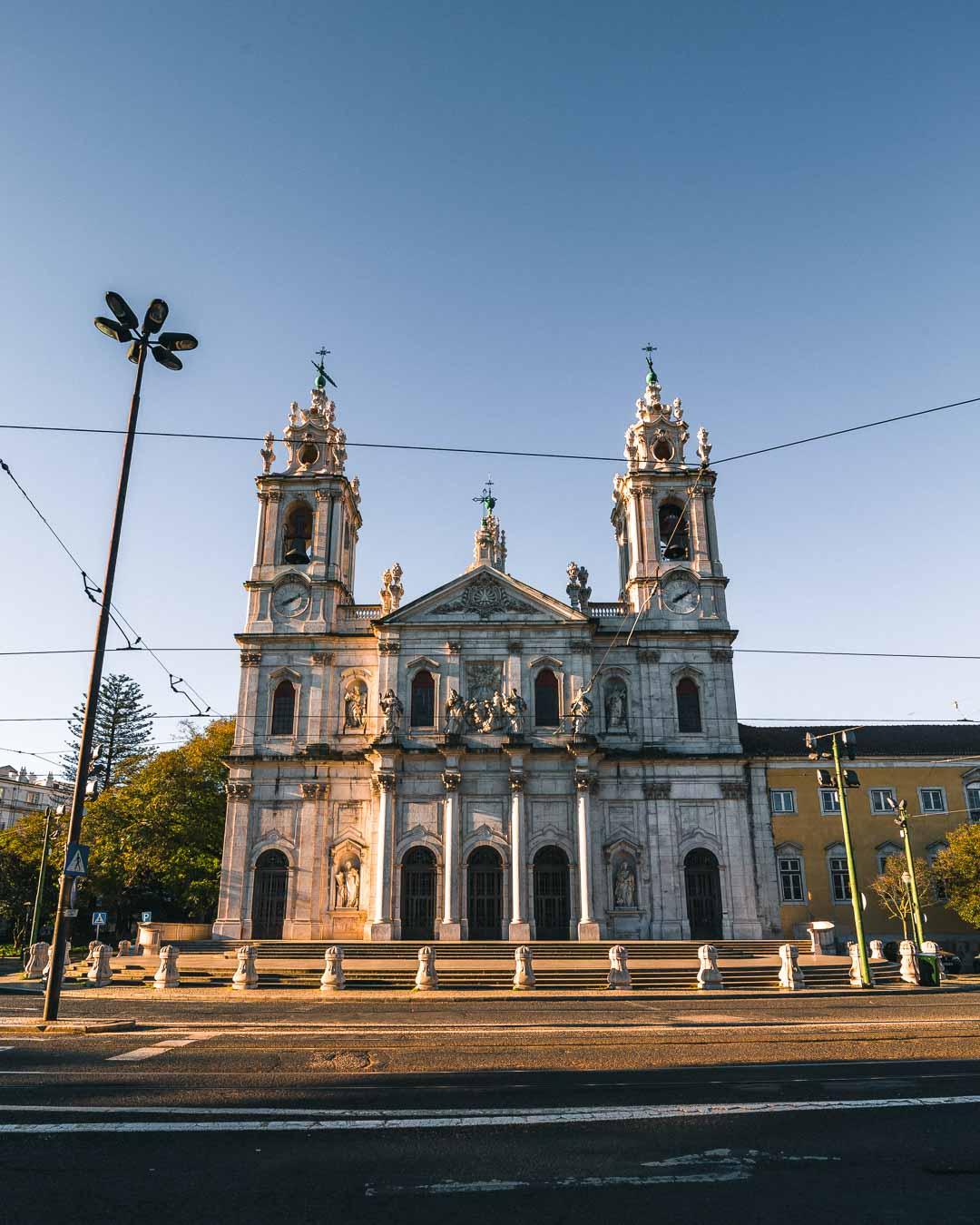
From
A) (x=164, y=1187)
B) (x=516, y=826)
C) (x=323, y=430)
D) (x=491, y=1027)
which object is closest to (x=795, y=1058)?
(x=491, y=1027)

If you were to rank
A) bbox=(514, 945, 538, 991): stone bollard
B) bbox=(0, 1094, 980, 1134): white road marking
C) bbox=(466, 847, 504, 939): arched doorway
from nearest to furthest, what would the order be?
bbox=(0, 1094, 980, 1134): white road marking → bbox=(514, 945, 538, 991): stone bollard → bbox=(466, 847, 504, 939): arched doorway

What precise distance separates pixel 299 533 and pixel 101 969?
2263 centimetres

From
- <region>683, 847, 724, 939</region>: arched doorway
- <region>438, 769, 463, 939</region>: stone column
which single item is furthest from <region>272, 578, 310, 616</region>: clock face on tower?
<region>683, 847, 724, 939</region>: arched doorway

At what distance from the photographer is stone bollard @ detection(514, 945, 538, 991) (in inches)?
1025

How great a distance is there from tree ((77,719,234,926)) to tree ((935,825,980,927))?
33532 millimetres

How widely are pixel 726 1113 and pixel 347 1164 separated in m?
3.45

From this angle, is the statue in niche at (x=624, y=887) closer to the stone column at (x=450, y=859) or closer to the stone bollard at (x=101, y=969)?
the stone column at (x=450, y=859)

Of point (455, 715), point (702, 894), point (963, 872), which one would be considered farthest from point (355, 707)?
point (963, 872)

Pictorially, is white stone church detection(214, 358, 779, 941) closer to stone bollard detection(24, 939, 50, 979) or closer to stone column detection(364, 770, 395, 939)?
stone column detection(364, 770, 395, 939)

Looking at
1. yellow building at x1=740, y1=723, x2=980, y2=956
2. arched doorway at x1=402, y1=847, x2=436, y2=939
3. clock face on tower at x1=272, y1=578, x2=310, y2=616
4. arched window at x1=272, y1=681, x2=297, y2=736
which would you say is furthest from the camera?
yellow building at x1=740, y1=723, x2=980, y2=956

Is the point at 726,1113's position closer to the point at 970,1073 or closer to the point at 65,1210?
the point at 970,1073

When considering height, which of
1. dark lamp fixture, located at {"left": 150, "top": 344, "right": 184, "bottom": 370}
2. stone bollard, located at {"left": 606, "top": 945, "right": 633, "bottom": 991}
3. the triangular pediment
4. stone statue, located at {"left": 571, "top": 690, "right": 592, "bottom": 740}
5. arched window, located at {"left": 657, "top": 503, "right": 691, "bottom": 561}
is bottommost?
stone bollard, located at {"left": 606, "top": 945, "right": 633, "bottom": 991}

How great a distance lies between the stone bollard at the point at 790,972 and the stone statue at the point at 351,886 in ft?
56.7

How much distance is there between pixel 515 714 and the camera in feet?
124
